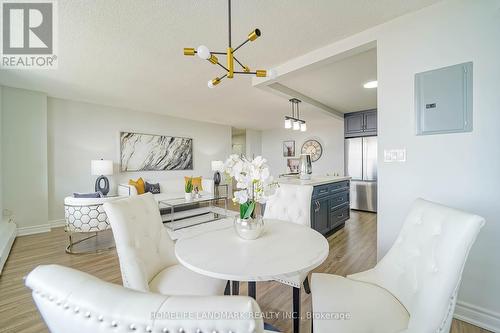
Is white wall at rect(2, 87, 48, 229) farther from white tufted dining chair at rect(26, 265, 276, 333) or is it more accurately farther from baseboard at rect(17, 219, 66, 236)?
white tufted dining chair at rect(26, 265, 276, 333)

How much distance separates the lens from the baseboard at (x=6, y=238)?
2.41 metres

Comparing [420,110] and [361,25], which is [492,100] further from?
[361,25]

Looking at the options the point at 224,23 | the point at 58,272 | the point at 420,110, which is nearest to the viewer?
the point at 58,272

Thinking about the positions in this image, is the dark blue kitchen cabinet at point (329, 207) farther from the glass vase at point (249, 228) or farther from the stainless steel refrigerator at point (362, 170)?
the glass vase at point (249, 228)

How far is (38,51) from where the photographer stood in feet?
7.62

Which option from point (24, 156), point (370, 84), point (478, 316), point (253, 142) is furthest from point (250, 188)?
point (253, 142)

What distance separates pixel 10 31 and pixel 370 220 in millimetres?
5571

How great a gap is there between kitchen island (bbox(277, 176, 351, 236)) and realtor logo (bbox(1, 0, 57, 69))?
2.71 m

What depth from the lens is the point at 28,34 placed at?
2.03 m

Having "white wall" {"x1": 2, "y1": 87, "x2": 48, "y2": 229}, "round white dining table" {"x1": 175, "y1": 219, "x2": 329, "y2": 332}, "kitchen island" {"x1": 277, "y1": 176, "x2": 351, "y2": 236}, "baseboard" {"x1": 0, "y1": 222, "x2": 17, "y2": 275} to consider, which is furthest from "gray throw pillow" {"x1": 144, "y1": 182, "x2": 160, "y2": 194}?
"round white dining table" {"x1": 175, "y1": 219, "x2": 329, "y2": 332}

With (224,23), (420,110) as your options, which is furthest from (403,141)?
(224,23)

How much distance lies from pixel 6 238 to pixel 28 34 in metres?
2.54

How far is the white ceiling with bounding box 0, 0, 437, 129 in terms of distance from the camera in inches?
65.2

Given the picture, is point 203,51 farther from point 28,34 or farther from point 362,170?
point 362,170
